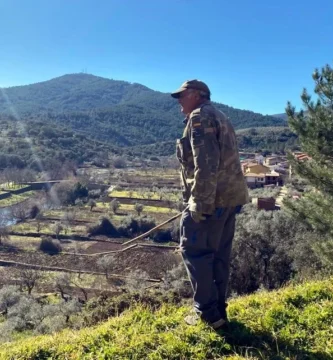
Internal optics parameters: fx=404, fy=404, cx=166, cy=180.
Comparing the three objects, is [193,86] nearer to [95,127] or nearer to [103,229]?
[103,229]

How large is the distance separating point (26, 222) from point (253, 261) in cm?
3117

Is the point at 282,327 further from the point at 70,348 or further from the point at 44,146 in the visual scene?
the point at 44,146

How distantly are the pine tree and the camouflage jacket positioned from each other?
25.6 ft

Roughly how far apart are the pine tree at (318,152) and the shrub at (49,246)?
2439 centimetres

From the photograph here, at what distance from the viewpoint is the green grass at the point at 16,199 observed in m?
48.3

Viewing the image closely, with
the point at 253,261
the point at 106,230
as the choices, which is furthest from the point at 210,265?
the point at 106,230

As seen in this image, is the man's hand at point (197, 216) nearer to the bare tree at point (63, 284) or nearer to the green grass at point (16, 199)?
the bare tree at point (63, 284)

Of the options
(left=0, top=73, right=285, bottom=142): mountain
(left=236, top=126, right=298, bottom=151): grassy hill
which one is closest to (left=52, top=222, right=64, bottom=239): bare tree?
(left=236, top=126, right=298, bottom=151): grassy hill

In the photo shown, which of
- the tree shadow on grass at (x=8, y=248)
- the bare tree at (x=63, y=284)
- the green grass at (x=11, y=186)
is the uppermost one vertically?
the green grass at (x=11, y=186)

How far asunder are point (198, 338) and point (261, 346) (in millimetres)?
409

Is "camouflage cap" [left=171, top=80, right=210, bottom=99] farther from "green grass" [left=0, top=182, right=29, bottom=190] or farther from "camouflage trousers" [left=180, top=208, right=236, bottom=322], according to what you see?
"green grass" [left=0, top=182, right=29, bottom=190]

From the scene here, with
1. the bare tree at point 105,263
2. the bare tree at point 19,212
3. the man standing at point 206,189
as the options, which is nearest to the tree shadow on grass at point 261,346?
the man standing at point 206,189

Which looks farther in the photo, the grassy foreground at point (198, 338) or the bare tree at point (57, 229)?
the bare tree at point (57, 229)

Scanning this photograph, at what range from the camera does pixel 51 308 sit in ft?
51.2
